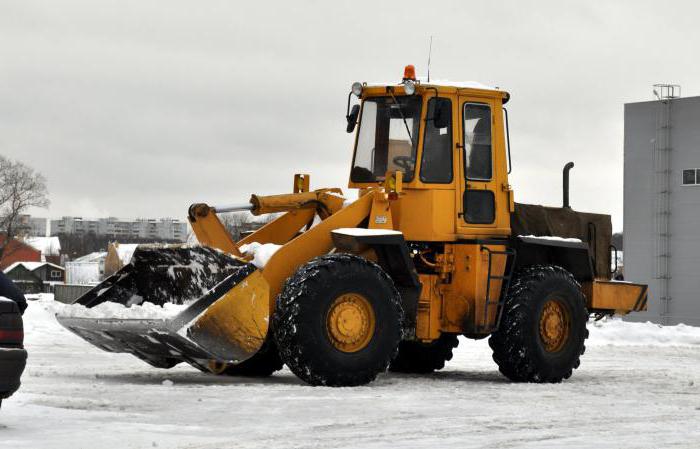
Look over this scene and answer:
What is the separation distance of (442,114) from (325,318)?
291 cm

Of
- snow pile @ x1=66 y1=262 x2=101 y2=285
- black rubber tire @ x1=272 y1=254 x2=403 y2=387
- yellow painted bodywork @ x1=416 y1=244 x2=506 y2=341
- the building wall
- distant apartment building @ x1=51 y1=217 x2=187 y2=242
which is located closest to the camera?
black rubber tire @ x1=272 y1=254 x2=403 y2=387

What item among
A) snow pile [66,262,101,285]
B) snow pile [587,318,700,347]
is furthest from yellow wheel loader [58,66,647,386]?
snow pile [66,262,101,285]

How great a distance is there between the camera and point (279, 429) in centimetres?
953

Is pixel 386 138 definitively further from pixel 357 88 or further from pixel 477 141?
pixel 477 141

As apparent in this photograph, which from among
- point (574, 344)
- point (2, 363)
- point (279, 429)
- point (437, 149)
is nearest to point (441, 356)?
point (574, 344)

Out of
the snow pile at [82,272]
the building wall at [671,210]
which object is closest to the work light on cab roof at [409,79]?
the building wall at [671,210]

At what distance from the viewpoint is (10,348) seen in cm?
892

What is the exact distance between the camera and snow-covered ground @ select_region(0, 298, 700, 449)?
29.6ft

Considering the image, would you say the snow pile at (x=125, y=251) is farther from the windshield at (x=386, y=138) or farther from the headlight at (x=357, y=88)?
the headlight at (x=357, y=88)

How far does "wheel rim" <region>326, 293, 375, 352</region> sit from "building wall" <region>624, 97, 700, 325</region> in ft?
81.9

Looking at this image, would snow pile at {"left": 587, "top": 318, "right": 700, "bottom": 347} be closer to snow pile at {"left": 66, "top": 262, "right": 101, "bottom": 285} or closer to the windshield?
the windshield

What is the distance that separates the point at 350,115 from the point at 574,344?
147 inches

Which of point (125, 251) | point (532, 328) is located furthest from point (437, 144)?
point (125, 251)

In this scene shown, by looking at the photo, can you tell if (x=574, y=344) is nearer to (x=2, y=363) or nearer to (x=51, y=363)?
(x=51, y=363)
